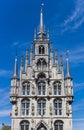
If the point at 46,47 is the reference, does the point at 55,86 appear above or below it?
below

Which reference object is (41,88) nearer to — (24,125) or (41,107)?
(41,107)

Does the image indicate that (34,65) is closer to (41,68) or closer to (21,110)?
(41,68)

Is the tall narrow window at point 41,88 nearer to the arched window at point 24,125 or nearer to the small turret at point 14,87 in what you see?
the small turret at point 14,87

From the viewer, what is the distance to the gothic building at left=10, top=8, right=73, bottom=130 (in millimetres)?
45438

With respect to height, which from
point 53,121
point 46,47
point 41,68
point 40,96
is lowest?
point 53,121

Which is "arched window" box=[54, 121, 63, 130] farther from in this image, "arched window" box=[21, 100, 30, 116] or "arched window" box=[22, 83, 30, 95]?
"arched window" box=[22, 83, 30, 95]

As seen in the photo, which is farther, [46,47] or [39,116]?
[46,47]

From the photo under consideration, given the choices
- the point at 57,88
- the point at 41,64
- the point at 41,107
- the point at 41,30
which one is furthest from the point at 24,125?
the point at 41,30

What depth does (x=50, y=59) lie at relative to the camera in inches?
1934

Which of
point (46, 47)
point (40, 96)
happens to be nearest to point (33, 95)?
point (40, 96)

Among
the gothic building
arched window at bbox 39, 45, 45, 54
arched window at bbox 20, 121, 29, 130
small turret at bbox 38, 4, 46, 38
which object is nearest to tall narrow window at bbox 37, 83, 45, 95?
the gothic building

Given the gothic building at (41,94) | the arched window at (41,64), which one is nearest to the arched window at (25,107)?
the gothic building at (41,94)

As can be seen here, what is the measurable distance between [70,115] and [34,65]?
9518mm

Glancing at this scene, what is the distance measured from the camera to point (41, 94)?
1849 inches
